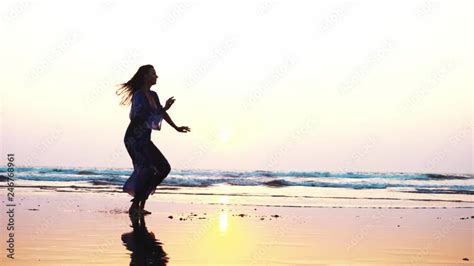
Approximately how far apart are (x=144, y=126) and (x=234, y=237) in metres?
2.93

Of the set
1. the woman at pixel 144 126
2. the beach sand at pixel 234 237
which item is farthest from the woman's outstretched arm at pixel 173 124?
the beach sand at pixel 234 237

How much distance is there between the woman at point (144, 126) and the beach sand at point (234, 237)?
0.66m

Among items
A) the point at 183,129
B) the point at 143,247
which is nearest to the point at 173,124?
the point at 183,129

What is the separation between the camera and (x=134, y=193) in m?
12.7

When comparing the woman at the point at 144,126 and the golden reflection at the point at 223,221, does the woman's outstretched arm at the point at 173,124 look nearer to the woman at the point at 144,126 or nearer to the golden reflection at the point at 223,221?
the woman at the point at 144,126

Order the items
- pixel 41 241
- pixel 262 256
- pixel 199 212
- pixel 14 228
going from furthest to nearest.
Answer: pixel 199 212, pixel 14 228, pixel 41 241, pixel 262 256

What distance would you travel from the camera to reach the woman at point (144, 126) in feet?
40.4

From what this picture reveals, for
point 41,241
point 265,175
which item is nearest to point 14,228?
point 41,241

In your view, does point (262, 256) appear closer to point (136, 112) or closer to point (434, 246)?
point (434, 246)

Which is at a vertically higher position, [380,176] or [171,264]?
[380,176]

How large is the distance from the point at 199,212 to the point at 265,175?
32.9 m

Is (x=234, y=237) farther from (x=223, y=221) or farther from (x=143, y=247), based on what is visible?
(x=223, y=221)

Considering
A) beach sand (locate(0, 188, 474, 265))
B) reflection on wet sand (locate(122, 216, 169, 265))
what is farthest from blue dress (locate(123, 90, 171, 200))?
reflection on wet sand (locate(122, 216, 169, 265))

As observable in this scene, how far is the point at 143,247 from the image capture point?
27.9ft
